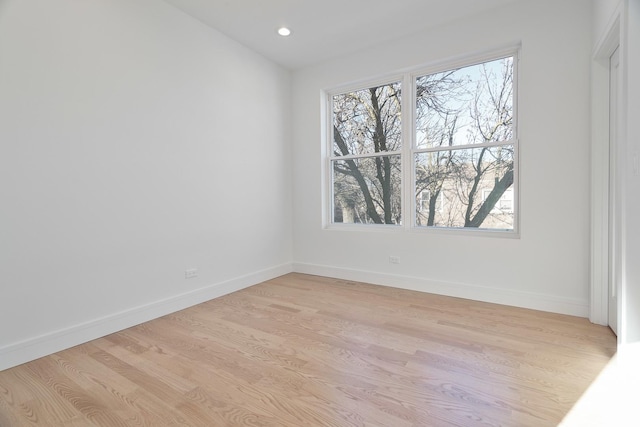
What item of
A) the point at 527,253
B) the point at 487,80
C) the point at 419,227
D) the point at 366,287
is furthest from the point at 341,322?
the point at 487,80

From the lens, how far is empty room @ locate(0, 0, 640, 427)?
5.87ft

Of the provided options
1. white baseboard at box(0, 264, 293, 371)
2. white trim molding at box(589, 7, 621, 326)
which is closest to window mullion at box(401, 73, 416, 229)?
white trim molding at box(589, 7, 621, 326)

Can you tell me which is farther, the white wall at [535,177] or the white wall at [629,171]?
the white wall at [535,177]

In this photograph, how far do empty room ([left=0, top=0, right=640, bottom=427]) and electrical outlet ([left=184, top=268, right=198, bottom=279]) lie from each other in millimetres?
20

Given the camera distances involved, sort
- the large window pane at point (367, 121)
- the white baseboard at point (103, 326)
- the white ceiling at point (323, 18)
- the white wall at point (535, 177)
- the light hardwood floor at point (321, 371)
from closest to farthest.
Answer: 1. the light hardwood floor at point (321, 371)
2. the white baseboard at point (103, 326)
3. the white wall at point (535, 177)
4. the white ceiling at point (323, 18)
5. the large window pane at point (367, 121)

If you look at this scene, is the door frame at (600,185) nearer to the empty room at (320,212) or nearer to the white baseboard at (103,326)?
the empty room at (320,212)

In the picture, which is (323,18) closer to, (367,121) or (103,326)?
(367,121)

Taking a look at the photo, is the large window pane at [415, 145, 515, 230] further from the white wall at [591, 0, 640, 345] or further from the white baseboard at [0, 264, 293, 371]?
the white baseboard at [0, 264, 293, 371]

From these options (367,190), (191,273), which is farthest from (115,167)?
(367,190)

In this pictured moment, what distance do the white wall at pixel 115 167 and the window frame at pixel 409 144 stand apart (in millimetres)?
1041

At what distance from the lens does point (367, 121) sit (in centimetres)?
409

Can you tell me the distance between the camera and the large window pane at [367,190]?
391 cm

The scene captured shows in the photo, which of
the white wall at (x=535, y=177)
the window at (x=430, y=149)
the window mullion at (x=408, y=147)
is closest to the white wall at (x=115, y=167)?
the window at (x=430, y=149)

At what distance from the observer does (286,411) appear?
1.60 metres
